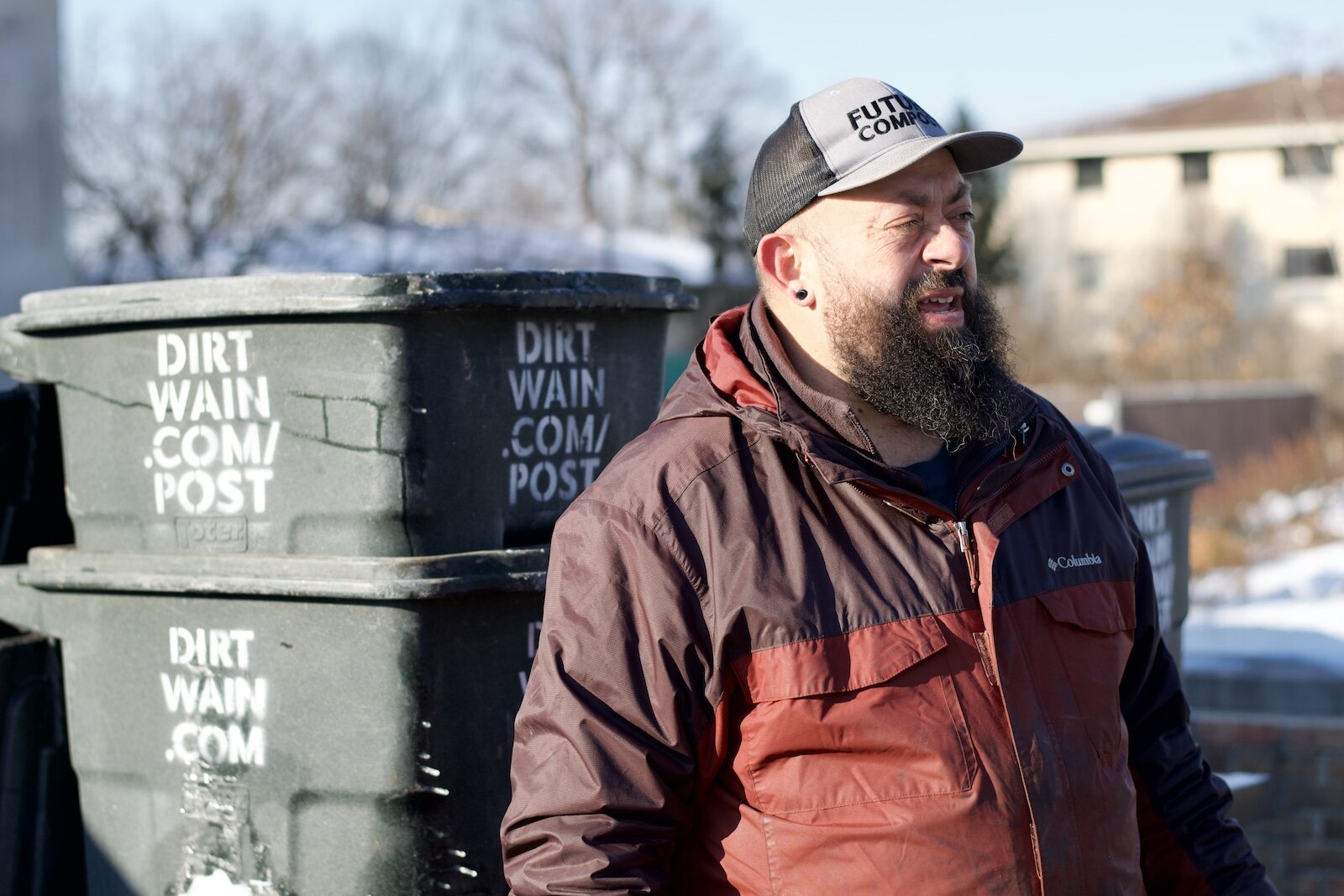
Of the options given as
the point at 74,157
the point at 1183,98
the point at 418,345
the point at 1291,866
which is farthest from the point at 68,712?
the point at 1183,98

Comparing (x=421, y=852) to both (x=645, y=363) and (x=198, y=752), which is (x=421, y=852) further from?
(x=645, y=363)

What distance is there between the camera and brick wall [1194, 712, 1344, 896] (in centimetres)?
470

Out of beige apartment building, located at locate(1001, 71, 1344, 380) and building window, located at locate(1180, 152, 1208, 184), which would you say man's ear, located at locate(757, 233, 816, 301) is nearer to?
beige apartment building, located at locate(1001, 71, 1344, 380)

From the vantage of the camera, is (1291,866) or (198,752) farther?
(1291,866)

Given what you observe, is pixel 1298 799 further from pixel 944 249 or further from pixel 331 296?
pixel 331 296

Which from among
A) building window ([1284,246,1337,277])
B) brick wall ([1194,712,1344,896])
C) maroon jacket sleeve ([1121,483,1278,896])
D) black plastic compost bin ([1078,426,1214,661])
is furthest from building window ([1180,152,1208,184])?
maroon jacket sleeve ([1121,483,1278,896])

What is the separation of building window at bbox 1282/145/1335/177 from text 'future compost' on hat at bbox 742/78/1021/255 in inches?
1347

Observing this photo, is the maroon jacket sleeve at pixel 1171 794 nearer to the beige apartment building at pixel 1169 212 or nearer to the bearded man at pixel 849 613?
the bearded man at pixel 849 613

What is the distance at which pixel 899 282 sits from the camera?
227 centimetres

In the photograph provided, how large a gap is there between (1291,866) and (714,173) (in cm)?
3118

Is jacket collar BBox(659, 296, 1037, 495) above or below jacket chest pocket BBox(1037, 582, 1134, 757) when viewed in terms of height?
above

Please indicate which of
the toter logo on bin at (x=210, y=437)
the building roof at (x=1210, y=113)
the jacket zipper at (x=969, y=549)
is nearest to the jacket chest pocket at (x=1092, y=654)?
the jacket zipper at (x=969, y=549)

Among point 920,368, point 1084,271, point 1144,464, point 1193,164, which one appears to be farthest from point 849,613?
point 1084,271

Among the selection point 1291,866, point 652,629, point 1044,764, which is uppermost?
point 652,629
